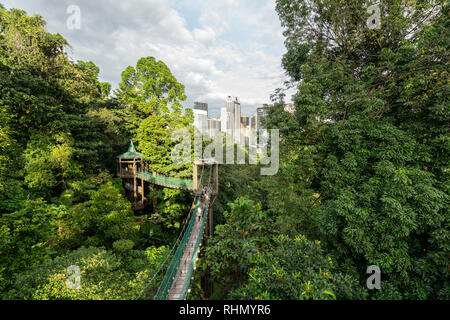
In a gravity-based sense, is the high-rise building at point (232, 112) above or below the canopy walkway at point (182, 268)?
above

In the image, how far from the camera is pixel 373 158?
3.68 metres

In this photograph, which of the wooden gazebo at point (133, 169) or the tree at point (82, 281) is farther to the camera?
the wooden gazebo at point (133, 169)

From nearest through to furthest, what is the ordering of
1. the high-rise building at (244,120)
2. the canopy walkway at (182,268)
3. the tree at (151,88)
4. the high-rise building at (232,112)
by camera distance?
the canopy walkway at (182,268)
the tree at (151,88)
the high-rise building at (232,112)
the high-rise building at (244,120)

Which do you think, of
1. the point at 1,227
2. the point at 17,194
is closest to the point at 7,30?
the point at 17,194

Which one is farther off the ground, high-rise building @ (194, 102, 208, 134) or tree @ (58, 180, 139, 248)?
high-rise building @ (194, 102, 208, 134)

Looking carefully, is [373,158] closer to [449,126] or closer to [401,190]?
[401,190]

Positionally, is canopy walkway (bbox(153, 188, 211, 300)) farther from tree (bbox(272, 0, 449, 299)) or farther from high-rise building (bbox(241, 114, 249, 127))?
high-rise building (bbox(241, 114, 249, 127))

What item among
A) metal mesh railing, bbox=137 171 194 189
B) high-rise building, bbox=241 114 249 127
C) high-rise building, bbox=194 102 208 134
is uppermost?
high-rise building, bbox=241 114 249 127

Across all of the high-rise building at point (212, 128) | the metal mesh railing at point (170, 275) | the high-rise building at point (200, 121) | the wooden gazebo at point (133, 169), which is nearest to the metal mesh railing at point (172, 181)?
the wooden gazebo at point (133, 169)

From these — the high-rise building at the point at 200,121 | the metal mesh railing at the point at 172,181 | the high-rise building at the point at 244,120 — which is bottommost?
the metal mesh railing at the point at 172,181

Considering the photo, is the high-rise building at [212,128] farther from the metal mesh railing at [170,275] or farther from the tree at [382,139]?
the metal mesh railing at [170,275]

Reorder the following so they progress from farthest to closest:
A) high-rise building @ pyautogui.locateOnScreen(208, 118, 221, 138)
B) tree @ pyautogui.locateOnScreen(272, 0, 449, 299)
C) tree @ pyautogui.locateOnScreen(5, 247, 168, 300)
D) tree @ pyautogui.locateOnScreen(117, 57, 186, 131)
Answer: high-rise building @ pyautogui.locateOnScreen(208, 118, 221, 138) < tree @ pyautogui.locateOnScreen(117, 57, 186, 131) < tree @ pyautogui.locateOnScreen(272, 0, 449, 299) < tree @ pyautogui.locateOnScreen(5, 247, 168, 300)

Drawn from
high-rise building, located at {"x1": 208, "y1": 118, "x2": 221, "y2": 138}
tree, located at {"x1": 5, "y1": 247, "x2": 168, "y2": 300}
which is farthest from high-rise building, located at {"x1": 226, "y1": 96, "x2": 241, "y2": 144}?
tree, located at {"x1": 5, "y1": 247, "x2": 168, "y2": 300}

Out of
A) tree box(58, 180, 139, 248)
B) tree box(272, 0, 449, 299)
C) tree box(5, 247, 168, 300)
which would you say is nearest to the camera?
tree box(5, 247, 168, 300)
